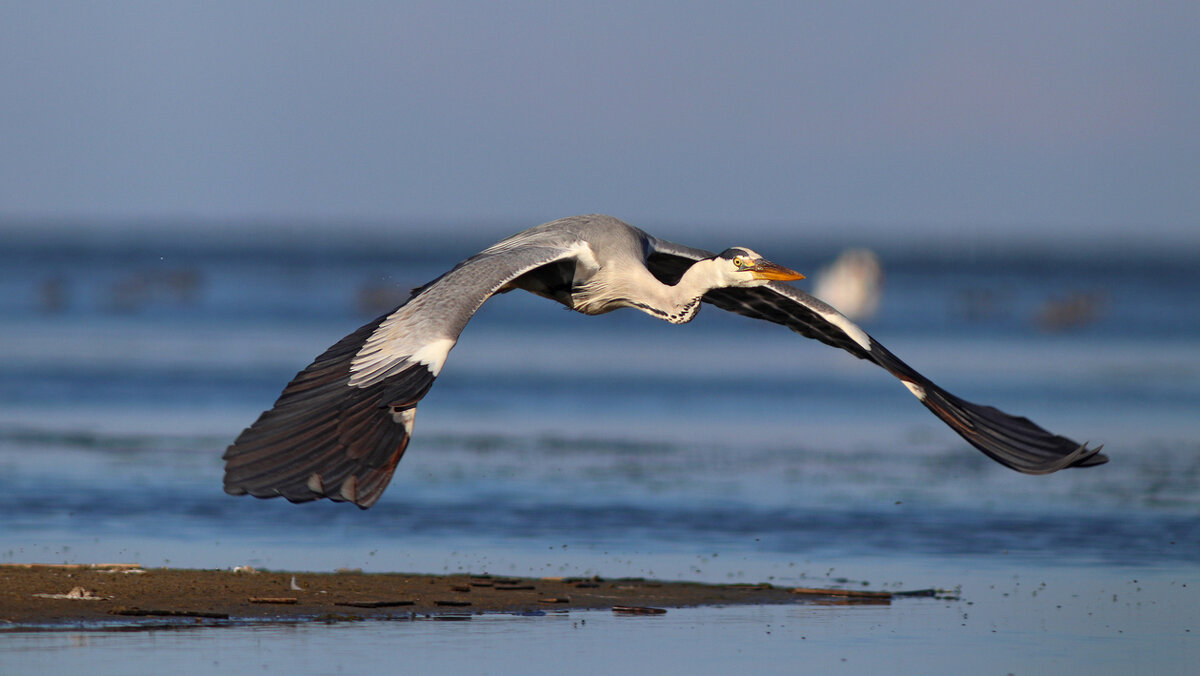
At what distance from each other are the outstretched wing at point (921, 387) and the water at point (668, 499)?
112 cm

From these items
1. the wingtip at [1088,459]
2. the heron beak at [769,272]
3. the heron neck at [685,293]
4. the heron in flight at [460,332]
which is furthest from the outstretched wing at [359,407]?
the wingtip at [1088,459]

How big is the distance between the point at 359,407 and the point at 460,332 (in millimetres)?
907

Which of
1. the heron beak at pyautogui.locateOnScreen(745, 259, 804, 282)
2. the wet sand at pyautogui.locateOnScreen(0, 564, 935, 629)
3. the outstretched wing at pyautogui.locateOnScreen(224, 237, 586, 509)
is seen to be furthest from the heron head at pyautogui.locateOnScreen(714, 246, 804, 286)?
the wet sand at pyautogui.locateOnScreen(0, 564, 935, 629)

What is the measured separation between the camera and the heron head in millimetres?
10203

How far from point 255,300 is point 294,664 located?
3901 centimetres

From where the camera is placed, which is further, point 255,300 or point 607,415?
point 255,300

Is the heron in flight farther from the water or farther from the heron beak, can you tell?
the water

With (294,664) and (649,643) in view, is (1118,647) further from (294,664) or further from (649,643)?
(294,664)

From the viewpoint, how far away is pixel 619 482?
15039 mm

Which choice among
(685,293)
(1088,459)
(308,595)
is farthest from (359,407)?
(1088,459)

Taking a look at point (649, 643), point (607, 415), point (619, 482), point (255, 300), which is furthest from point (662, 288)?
point (255, 300)

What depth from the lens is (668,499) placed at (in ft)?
46.5

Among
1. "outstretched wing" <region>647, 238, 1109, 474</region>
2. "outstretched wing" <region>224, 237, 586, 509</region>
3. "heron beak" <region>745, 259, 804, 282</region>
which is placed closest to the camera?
"outstretched wing" <region>224, 237, 586, 509</region>

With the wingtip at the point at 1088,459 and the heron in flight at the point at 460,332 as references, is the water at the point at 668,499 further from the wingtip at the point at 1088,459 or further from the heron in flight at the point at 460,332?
the heron in flight at the point at 460,332
